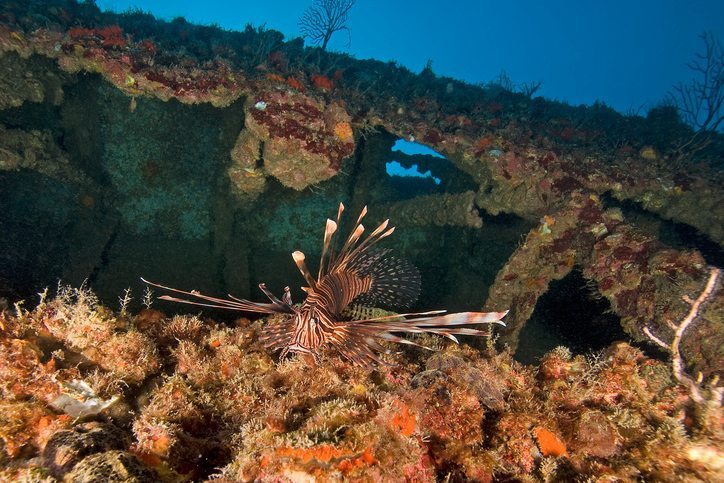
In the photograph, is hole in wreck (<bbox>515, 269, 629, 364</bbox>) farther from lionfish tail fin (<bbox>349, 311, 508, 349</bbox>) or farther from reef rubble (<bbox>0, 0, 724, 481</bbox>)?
lionfish tail fin (<bbox>349, 311, 508, 349</bbox>)

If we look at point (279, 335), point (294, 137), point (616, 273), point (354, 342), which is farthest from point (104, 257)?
point (616, 273)

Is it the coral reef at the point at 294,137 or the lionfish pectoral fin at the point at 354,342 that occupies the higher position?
the coral reef at the point at 294,137

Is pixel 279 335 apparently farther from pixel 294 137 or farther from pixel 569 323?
pixel 569 323

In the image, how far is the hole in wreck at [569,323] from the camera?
16.0 ft

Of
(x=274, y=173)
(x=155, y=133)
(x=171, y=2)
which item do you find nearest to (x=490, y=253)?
(x=274, y=173)

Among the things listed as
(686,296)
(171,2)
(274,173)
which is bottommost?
(686,296)

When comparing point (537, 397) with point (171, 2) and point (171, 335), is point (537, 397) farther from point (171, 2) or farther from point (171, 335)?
point (171, 2)

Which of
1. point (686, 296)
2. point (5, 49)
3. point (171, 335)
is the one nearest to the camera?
point (171, 335)

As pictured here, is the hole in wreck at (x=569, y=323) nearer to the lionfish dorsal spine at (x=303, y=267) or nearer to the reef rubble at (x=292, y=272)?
the reef rubble at (x=292, y=272)

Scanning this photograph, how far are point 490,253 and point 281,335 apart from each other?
169 inches

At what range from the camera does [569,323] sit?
5.20 m

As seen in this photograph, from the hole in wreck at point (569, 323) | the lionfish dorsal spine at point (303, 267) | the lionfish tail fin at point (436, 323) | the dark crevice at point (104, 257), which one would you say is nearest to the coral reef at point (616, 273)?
the hole in wreck at point (569, 323)

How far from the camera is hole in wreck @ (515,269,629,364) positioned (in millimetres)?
4863

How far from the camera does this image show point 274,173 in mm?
4988
